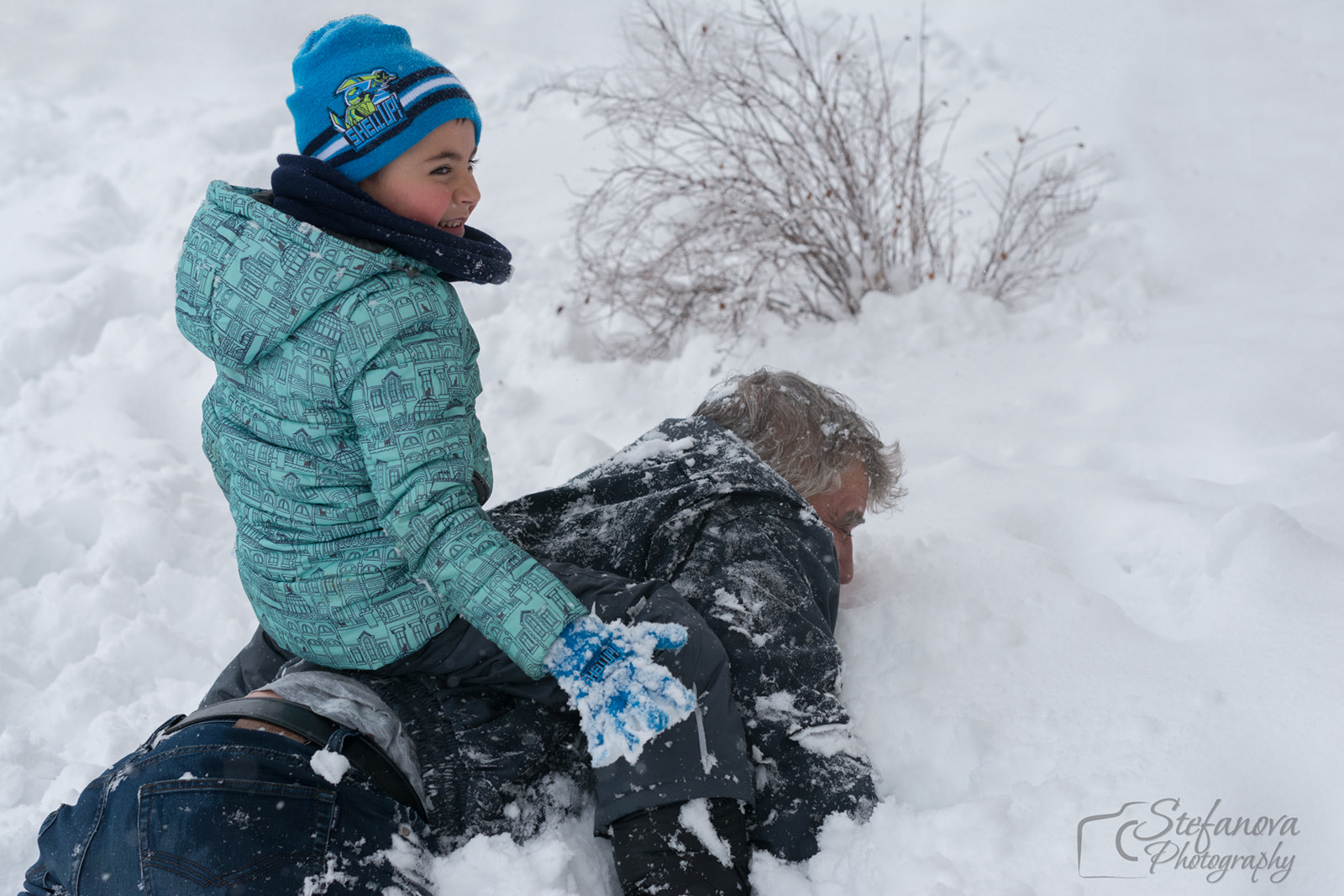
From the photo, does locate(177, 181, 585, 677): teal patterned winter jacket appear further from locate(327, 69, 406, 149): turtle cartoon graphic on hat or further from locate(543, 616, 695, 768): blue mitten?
locate(327, 69, 406, 149): turtle cartoon graphic on hat

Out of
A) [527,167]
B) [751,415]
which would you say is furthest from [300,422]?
[527,167]

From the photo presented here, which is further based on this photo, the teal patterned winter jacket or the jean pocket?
the teal patterned winter jacket

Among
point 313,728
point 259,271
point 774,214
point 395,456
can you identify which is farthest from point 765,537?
point 774,214

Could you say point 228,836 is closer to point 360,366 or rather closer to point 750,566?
point 360,366

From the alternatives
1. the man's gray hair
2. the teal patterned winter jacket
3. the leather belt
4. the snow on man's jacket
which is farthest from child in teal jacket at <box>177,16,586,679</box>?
the man's gray hair

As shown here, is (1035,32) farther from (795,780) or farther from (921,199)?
(795,780)

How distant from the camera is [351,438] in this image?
62.8 inches

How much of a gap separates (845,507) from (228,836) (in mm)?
1347

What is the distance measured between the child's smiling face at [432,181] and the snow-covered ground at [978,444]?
→ 1.04 meters

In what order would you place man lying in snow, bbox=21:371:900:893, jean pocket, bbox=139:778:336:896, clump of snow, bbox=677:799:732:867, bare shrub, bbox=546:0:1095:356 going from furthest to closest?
bare shrub, bbox=546:0:1095:356 → clump of snow, bbox=677:799:732:867 → man lying in snow, bbox=21:371:900:893 → jean pocket, bbox=139:778:336:896

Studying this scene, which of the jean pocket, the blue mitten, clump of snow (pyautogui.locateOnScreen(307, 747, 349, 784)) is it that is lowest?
the jean pocket

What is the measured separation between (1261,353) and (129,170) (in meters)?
5.53

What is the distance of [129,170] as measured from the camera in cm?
548

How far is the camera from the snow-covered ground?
168cm
